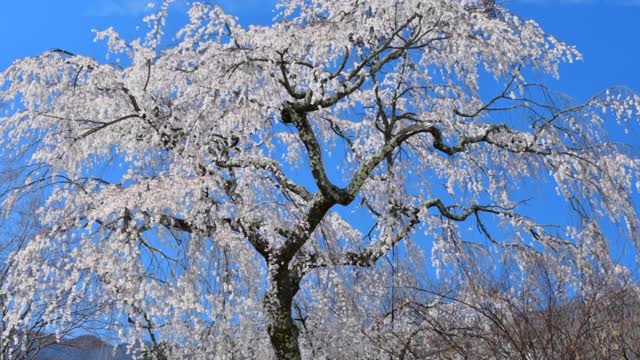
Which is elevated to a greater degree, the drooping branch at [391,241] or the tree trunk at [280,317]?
the drooping branch at [391,241]

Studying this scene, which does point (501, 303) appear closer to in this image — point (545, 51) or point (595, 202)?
point (595, 202)

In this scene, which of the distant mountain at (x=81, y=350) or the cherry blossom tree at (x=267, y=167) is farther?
the distant mountain at (x=81, y=350)

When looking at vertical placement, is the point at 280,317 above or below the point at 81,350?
below

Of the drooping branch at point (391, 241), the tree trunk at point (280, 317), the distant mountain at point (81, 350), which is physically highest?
the distant mountain at point (81, 350)

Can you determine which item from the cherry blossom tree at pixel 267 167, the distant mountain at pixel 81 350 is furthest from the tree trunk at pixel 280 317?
the distant mountain at pixel 81 350

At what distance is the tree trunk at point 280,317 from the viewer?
6930mm

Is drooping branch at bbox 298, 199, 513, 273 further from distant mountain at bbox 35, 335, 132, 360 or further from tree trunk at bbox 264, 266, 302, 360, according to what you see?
distant mountain at bbox 35, 335, 132, 360

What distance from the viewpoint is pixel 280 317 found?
6.93m

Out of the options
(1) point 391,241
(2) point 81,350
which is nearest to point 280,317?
(1) point 391,241

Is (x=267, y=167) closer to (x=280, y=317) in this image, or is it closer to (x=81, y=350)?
(x=280, y=317)

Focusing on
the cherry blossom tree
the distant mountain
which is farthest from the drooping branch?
the distant mountain

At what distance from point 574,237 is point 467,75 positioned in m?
2.07

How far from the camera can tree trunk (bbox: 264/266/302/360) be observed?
6930 millimetres

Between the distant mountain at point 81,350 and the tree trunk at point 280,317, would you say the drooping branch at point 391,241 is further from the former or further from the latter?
the distant mountain at point 81,350
